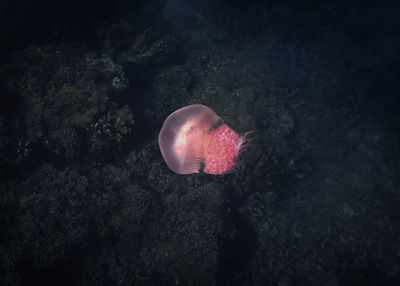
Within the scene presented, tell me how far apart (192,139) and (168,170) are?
1101mm

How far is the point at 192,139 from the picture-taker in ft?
14.5

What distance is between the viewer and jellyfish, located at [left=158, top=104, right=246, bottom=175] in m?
4.34

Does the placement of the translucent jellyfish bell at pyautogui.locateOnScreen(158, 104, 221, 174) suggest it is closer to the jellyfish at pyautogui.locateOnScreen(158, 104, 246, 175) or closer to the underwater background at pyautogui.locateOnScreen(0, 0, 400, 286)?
the jellyfish at pyautogui.locateOnScreen(158, 104, 246, 175)

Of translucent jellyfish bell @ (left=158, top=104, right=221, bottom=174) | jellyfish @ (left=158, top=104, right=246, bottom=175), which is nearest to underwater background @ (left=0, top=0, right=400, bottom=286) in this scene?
jellyfish @ (left=158, top=104, right=246, bottom=175)

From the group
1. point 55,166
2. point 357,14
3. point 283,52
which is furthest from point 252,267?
point 357,14

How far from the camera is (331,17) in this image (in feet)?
33.9

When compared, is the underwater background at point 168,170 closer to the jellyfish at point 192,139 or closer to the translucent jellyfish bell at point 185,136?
the jellyfish at point 192,139

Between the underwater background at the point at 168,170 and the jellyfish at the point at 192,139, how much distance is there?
0.43 m

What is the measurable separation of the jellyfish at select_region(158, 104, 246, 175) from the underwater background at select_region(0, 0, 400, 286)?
432mm

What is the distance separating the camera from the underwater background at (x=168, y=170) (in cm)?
421

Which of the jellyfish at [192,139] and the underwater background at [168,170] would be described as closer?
the underwater background at [168,170]

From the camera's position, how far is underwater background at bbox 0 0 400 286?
166 inches

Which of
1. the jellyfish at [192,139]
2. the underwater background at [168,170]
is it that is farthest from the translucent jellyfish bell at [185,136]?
the underwater background at [168,170]

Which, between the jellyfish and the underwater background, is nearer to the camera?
the underwater background
